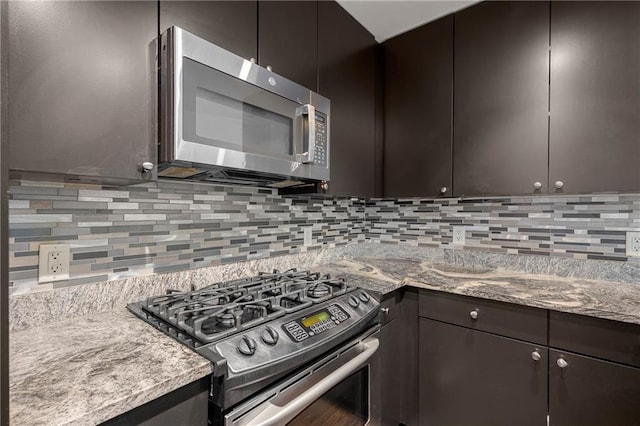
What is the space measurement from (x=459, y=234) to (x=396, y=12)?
1358mm

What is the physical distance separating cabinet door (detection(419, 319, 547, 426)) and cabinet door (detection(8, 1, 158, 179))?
56.9 inches

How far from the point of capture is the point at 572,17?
1394 mm

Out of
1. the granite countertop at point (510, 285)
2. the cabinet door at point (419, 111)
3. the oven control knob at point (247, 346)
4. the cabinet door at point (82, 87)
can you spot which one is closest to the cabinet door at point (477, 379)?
the granite countertop at point (510, 285)

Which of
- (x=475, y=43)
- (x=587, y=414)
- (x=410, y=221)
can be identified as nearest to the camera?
(x=587, y=414)

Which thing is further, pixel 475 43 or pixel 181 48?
pixel 475 43

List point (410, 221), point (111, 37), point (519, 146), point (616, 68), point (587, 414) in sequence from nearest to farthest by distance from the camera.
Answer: point (111, 37)
point (587, 414)
point (616, 68)
point (519, 146)
point (410, 221)

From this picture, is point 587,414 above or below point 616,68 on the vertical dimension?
below

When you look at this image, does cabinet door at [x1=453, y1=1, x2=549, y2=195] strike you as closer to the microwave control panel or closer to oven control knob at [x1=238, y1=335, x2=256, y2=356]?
the microwave control panel

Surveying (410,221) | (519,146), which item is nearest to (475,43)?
(519,146)

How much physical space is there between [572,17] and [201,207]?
6.08ft

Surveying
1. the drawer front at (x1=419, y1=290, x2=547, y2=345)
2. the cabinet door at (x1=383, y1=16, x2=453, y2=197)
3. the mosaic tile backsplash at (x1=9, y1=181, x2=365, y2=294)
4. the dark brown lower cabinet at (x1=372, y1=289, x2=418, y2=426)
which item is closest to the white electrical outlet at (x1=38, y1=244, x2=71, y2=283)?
the mosaic tile backsplash at (x1=9, y1=181, x2=365, y2=294)

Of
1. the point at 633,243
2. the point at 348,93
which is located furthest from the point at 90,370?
the point at 633,243

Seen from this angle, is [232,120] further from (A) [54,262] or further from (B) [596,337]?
(B) [596,337]

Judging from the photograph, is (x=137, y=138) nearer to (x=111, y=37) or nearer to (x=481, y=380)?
(x=111, y=37)
